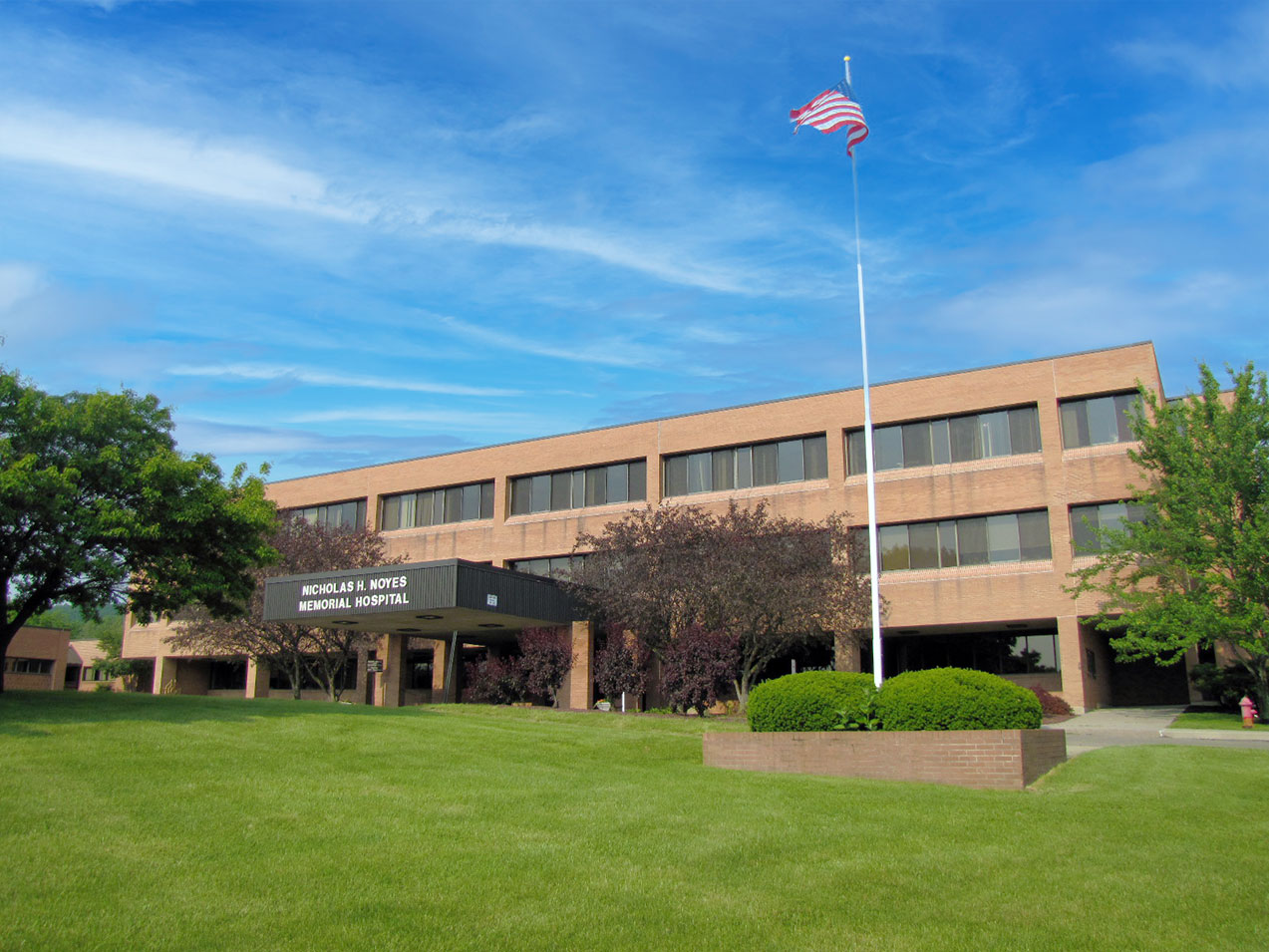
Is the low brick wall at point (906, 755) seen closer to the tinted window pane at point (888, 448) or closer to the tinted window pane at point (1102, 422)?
the tinted window pane at point (1102, 422)

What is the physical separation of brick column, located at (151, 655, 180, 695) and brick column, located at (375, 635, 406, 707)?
23.7 metres

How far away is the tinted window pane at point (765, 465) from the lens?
41.9 meters

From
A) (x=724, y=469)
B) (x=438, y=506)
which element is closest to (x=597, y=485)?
(x=724, y=469)

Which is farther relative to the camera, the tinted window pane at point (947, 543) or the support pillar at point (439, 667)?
the support pillar at point (439, 667)

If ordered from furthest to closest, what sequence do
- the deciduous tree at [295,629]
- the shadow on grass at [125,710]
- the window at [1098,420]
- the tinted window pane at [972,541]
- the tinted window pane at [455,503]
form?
the tinted window pane at [455,503] → the deciduous tree at [295,629] → the tinted window pane at [972,541] → the window at [1098,420] → the shadow on grass at [125,710]

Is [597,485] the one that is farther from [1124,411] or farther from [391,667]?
[1124,411]

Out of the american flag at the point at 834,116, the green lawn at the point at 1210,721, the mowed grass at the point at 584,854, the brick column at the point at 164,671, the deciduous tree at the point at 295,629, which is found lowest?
the mowed grass at the point at 584,854

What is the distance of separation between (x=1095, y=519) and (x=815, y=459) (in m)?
10.3

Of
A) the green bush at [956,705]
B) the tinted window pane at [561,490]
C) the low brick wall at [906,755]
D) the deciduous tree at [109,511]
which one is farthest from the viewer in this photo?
the tinted window pane at [561,490]

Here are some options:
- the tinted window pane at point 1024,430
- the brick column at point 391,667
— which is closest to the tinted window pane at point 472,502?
the brick column at point 391,667

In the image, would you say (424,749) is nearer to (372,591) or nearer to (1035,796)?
(1035,796)

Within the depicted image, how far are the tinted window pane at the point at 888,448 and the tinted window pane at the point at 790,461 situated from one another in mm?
3093

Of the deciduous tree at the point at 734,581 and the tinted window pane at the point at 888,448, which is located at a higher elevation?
the tinted window pane at the point at 888,448

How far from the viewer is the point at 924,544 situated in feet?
125
